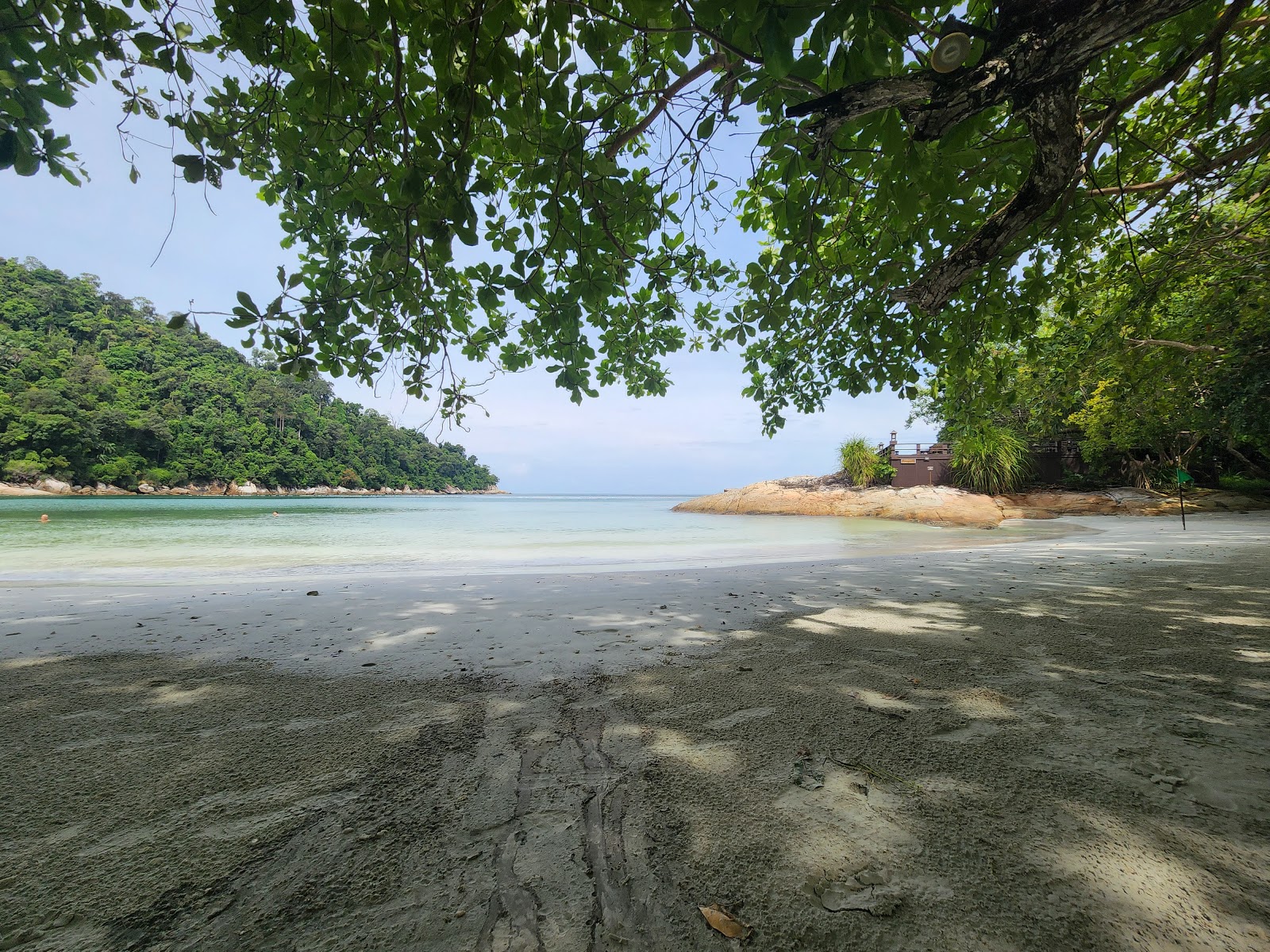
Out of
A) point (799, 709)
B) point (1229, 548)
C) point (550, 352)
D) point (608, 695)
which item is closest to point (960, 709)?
point (799, 709)

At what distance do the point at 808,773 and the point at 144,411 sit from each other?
56.2 m

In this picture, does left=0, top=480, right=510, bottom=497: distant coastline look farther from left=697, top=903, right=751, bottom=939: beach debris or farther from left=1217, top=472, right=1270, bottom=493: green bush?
left=1217, top=472, right=1270, bottom=493: green bush

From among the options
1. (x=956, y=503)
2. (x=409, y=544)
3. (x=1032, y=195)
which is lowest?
(x=409, y=544)

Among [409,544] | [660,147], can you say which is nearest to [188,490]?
[409,544]

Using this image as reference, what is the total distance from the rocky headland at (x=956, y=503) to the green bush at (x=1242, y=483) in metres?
1.97

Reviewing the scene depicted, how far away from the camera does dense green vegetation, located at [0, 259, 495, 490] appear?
34969mm

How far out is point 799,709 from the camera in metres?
1.73

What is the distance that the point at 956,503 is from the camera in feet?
47.9

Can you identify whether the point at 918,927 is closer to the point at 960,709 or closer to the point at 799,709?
the point at 799,709

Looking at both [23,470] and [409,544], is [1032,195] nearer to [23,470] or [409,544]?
[409,544]

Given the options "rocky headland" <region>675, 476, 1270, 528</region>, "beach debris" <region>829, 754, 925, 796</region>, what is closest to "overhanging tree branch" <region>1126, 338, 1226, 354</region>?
"beach debris" <region>829, 754, 925, 796</region>

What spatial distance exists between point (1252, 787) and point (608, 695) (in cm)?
183

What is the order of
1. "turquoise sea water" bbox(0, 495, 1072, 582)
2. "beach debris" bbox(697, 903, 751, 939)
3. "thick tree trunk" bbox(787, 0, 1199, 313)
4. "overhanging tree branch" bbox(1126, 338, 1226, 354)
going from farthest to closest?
"turquoise sea water" bbox(0, 495, 1072, 582)
"overhanging tree branch" bbox(1126, 338, 1226, 354)
"thick tree trunk" bbox(787, 0, 1199, 313)
"beach debris" bbox(697, 903, 751, 939)

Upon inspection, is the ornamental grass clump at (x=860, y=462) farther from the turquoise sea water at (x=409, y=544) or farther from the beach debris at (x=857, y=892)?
the beach debris at (x=857, y=892)
